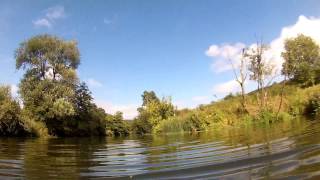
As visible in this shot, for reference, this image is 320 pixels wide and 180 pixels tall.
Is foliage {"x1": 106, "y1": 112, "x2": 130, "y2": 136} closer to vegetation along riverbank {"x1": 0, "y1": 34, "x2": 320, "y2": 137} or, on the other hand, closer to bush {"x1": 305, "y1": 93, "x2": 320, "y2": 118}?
vegetation along riverbank {"x1": 0, "y1": 34, "x2": 320, "y2": 137}

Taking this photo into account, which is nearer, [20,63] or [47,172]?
[47,172]

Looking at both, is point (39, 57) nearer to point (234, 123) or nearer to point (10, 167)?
point (234, 123)

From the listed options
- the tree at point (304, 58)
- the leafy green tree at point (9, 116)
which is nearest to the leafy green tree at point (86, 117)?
the leafy green tree at point (9, 116)

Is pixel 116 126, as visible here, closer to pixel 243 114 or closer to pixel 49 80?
pixel 49 80

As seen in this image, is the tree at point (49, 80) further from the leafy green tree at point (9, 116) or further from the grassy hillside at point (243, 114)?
the grassy hillside at point (243, 114)

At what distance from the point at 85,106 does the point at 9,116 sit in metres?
11.2

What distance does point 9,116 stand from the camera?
30.6 meters

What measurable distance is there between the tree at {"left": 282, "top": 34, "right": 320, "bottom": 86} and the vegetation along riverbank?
44.1ft

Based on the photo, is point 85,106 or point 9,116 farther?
point 85,106

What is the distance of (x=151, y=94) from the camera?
6412 cm

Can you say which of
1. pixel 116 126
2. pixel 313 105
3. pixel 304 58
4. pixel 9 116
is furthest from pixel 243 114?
pixel 304 58

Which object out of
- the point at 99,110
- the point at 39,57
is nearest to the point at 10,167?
the point at 39,57

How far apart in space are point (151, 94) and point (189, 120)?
3197 cm

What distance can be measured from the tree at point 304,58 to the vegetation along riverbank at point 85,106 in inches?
529
